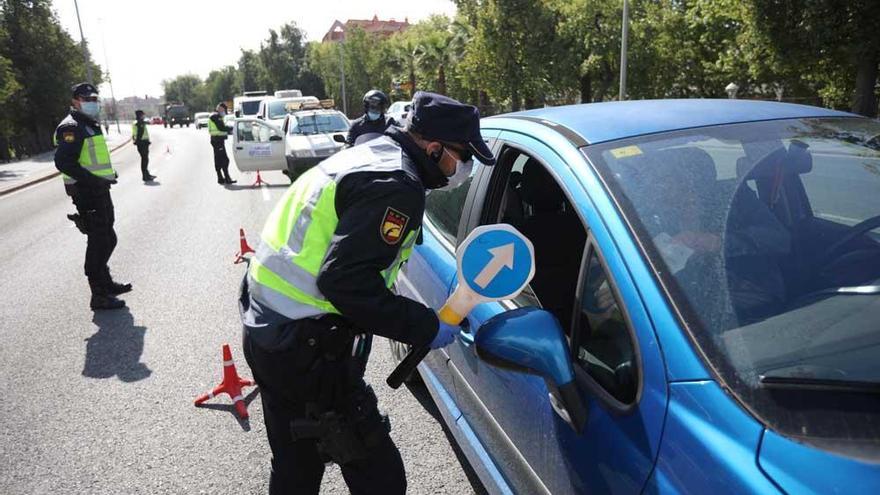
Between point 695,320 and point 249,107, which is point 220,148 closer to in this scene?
point 249,107

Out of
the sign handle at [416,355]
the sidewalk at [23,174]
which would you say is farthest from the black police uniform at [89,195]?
the sidewalk at [23,174]

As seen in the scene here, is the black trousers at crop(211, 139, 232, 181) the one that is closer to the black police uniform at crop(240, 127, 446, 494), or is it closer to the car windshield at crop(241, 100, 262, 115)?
the black police uniform at crop(240, 127, 446, 494)

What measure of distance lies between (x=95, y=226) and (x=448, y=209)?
4000mm

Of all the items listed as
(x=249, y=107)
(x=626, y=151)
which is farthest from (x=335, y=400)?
(x=249, y=107)

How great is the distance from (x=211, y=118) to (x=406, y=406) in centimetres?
1253

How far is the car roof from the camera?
198 cm

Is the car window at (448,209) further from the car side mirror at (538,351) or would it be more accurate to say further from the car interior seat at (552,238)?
the car side mirror at (538,351)

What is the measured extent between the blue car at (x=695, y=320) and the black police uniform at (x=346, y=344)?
Result: 13.0 inches

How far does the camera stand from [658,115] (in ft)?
6.91

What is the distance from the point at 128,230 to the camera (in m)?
9.24

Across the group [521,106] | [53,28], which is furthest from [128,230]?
[53,28]

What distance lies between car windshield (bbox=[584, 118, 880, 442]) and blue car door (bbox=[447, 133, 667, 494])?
11cm

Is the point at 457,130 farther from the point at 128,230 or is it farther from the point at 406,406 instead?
the point at 128,230

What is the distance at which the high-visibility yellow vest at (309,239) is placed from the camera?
1.67m
